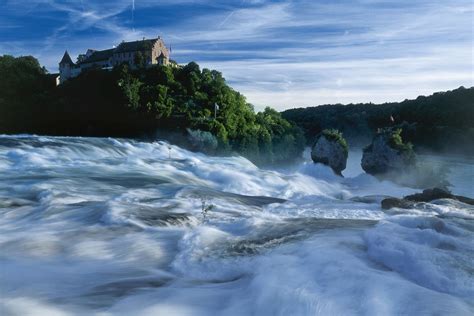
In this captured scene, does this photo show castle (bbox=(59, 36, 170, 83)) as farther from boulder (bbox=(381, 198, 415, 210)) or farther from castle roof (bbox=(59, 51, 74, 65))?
boulder (bbox=(381, 198, 415, 210))

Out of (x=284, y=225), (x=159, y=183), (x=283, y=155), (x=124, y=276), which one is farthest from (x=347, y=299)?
(x=283, y=155)

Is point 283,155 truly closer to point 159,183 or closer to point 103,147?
point 103,147

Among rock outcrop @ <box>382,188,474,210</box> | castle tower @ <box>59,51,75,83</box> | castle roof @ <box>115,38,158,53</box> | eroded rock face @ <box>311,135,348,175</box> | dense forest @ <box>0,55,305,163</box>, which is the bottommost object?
rock outcrop @ <box>382,188,474,210</box>

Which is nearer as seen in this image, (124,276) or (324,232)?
(124,276)

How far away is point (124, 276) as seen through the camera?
20.3 feet

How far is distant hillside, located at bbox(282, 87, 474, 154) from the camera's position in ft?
204

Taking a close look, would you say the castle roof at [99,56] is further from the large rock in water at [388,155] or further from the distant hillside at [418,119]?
the large rock in water at [388,155]

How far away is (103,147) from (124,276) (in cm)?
2254

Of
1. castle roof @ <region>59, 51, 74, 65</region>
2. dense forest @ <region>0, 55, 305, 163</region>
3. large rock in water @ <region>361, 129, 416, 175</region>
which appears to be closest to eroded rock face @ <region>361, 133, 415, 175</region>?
large rock in water @ <region>361, 129, 416, 175</region>

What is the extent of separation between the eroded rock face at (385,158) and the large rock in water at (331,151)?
6.50 feet

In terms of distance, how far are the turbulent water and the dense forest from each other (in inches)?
1062

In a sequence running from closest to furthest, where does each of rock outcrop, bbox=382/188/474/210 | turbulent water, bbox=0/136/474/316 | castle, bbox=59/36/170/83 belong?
turbulent water, bbox=0/136/474/316, rock outcrop, bbox=382/188/474/210, castle, bbox=59/36/170/83

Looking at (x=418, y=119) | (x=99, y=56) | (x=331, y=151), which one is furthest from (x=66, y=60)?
→ (x=418, y=119)

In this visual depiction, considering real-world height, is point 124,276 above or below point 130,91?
below
